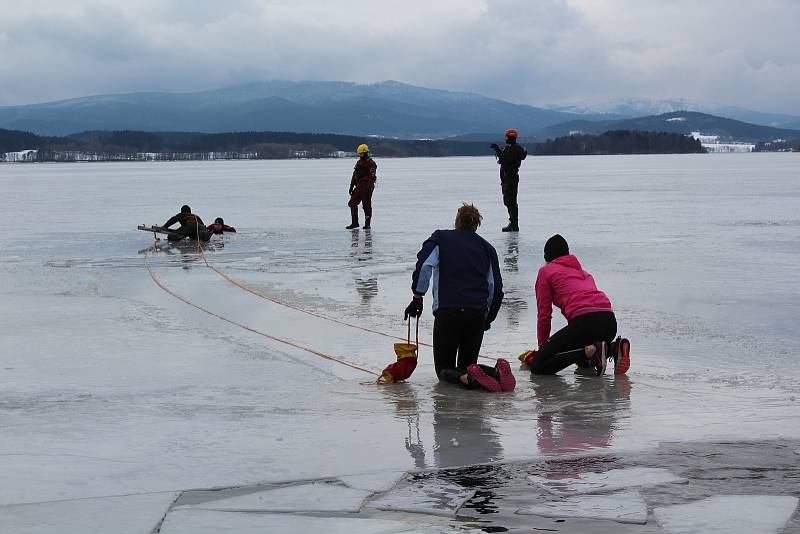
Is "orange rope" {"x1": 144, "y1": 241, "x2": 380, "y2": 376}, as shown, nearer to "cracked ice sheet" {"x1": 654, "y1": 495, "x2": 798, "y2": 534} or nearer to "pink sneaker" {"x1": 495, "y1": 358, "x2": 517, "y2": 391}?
"pink sneaker" {"x1": 495, "y1": 358, "x2": 517, "y2": 391}

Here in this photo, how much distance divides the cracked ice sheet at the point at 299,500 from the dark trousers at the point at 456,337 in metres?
2.67

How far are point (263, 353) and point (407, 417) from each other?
2699mm

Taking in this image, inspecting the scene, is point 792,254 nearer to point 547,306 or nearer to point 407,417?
point 547,306

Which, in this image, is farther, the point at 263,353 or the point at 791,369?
the point at 263,353

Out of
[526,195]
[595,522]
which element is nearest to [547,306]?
[595,522]

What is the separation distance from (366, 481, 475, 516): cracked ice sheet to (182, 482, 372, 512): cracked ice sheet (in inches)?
4.7

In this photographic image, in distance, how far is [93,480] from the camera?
5383 mm

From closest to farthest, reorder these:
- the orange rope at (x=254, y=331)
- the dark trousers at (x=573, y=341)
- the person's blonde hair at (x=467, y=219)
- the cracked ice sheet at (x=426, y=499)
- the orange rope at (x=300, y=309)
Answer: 1. the cracked ice sheet at (x=426, y=499)
2. the person's blonde hair at (x=467, y=219)
3. the dark trousers at (x=573, y=341)
4. the orange rope at (x=254, y=331)
5. the orange rope at (x=300, y=309)

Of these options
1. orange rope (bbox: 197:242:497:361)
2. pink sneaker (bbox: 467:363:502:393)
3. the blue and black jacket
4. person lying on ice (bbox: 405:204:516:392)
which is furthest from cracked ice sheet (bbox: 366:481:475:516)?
orange rope (bbox: 197:242:497:361)

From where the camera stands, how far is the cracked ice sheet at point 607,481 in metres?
5.13

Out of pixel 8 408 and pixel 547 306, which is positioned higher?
pixel 547 306

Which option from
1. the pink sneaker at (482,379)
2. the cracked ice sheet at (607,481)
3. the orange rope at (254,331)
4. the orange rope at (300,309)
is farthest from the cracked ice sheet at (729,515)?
the orange rope at (300,309)

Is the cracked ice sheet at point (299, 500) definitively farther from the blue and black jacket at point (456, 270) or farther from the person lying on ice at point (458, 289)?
the blue and black jacket at point (456, 270)

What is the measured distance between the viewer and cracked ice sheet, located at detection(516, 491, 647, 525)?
468cm
